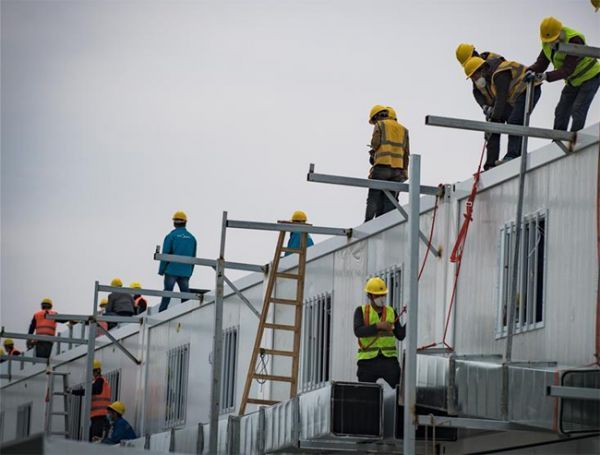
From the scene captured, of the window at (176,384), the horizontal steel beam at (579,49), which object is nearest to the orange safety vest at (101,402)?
the window at (176,384)

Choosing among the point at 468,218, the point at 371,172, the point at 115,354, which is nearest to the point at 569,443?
the point at 468,218

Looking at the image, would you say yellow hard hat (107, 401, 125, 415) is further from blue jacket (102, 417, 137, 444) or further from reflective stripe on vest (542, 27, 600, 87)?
A: reflective stripe on vest (542, 27, 600, 87)

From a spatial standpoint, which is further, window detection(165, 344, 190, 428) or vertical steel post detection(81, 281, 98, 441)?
vertical steel post detection(81, 281, 98, 441)

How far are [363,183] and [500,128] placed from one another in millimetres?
4325

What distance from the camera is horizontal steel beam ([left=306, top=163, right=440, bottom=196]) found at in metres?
23.0

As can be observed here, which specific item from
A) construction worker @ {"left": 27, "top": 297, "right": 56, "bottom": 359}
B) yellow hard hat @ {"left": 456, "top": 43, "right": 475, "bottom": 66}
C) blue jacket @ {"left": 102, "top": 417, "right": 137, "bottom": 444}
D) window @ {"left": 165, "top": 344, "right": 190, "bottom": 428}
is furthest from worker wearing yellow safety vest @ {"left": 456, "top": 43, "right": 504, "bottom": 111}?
construction worker @ {"left": 27, "top": 297, "right": 56, "bottom": 359}

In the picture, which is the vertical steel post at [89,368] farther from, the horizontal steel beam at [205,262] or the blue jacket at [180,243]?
the horizontal steel beam at [205,262]

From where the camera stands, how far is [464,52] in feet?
78.6

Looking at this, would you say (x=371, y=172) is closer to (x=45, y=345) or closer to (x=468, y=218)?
(x=468, y=218)

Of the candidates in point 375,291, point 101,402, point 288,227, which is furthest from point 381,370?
point 101,402

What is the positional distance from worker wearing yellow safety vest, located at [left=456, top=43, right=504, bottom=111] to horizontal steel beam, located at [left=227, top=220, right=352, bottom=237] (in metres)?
4.34

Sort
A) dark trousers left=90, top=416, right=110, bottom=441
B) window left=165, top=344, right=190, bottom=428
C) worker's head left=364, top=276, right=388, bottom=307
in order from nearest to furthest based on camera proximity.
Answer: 1. worker's head left=364, top=276, right=388, bottom=307
2. window left=165, top=344, right=190, bottom=428
3. dark trousers left=90, top=416, right=110, bottom=441

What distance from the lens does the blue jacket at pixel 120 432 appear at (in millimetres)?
35625

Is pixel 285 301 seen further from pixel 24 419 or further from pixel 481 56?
pixel 24 419
